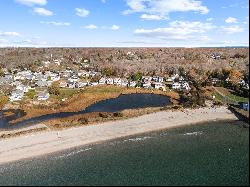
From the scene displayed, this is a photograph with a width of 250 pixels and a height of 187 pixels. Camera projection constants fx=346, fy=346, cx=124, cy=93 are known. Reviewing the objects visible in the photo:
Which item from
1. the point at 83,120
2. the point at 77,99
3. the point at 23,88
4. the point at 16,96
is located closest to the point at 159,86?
the point at 77,99

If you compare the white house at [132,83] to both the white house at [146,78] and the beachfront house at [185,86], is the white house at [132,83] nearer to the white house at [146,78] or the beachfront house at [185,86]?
the white house at [146,78]

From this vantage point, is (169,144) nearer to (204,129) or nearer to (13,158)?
(204,129)

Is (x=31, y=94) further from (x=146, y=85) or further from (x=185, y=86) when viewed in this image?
(x=185, y=86)

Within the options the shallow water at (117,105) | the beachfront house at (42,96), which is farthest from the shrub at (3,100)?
the shallow water at (117,105)

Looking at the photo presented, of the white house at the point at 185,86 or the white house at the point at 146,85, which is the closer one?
the white house at the point at 185,86

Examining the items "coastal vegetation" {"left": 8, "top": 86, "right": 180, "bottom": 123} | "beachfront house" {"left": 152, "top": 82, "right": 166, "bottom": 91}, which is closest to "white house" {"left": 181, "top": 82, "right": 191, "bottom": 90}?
"coastal vegetation" {"left": 8, "top": 86, "right": 180, "bottom": 123}

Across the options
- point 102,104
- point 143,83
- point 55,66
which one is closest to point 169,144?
point 102,104
